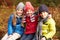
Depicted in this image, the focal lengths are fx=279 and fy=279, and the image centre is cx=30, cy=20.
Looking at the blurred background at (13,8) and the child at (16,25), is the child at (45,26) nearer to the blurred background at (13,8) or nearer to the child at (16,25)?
the child at (16,25)

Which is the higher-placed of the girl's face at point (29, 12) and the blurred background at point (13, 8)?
the girl's face at point (29, 12)

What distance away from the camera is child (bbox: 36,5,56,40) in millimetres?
4754

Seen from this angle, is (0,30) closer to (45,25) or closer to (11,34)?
(11,34)

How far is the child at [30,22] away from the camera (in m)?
4.88

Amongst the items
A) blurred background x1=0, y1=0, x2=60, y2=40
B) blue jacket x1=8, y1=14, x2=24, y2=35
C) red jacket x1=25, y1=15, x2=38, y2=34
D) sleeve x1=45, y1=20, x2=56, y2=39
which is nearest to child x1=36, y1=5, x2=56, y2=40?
sleeve x1=45, y1=20, x2=56, y2=39

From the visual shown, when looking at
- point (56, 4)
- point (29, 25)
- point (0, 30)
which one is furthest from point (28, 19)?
point (56, 4)

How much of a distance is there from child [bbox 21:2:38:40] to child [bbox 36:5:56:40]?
126 mm

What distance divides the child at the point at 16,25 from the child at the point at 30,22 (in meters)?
0.13

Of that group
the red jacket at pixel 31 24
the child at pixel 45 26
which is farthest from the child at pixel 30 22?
the child at pixel 45 26

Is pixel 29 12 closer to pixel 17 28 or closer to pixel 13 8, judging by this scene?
pixel 17 28

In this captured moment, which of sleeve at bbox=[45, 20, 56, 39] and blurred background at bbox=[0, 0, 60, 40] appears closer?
sleeve at bbox=[45, 20, 56, 39]

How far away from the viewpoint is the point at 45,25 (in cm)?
483

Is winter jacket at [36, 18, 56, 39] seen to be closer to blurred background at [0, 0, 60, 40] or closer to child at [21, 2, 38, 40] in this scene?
child at [21, 2, 38, 40]

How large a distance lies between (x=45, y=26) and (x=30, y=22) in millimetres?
276
